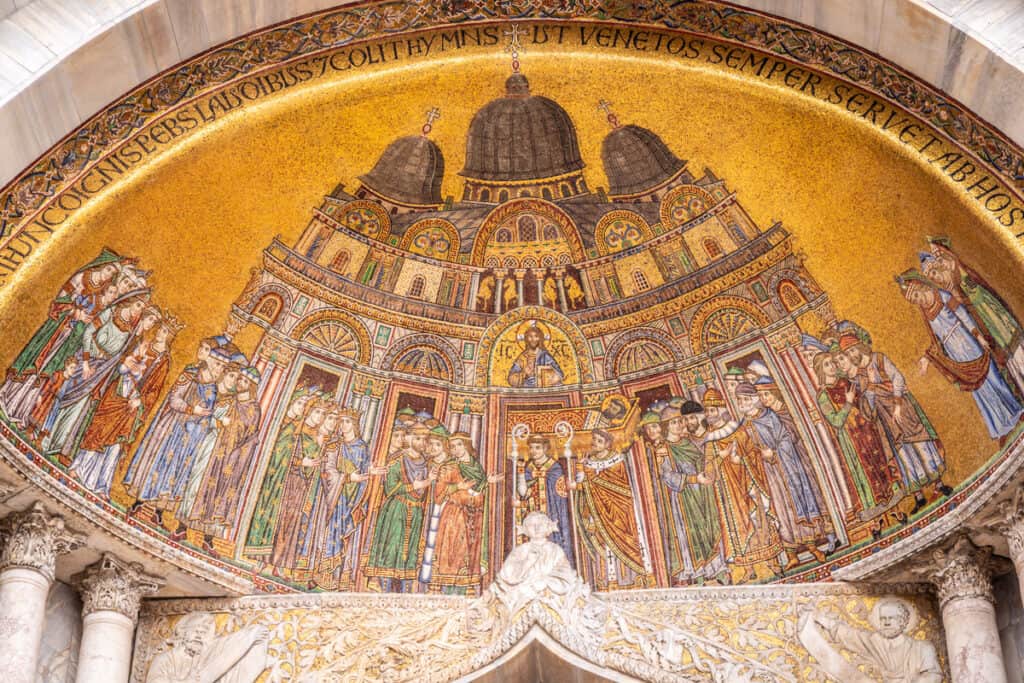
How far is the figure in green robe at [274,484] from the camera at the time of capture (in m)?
12.6

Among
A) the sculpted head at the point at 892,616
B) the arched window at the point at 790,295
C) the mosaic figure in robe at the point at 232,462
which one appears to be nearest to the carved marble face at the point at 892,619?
the sculpted head at the point at 892,616

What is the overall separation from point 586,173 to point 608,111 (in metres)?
0.59

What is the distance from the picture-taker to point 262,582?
41.1 ft

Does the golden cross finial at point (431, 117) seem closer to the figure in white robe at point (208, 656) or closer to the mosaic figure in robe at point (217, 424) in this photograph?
the mosaic figure in robe at point (217, 424)

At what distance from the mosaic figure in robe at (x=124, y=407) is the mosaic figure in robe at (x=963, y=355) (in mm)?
5932

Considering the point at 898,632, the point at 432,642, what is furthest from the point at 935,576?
the point at 432,642

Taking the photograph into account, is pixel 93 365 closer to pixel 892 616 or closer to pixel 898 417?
pixel 898 417

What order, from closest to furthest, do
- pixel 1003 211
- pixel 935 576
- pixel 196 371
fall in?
pixel 1003 211 → pixel 935 576 → pixel 196 371

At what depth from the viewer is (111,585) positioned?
11984 millimetres

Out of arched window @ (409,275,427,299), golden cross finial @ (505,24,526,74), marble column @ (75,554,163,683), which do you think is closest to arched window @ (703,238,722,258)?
golden cross finial @ (505,24,526,74)

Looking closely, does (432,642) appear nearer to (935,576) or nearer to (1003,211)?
(935,576)

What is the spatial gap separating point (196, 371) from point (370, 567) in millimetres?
2189

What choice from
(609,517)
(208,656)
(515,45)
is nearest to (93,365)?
(208,656)

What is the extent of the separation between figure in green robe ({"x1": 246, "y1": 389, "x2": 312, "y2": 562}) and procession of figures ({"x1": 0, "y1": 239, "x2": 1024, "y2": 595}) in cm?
2
